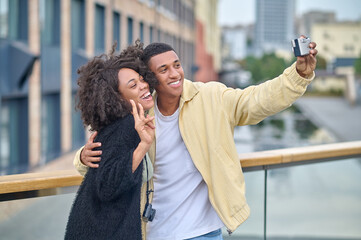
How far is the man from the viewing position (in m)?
2.21

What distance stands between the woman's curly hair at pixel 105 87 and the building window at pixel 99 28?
732 inches

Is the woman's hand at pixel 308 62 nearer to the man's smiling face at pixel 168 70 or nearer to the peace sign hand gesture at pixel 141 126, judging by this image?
the man's smiling face at pixel 168 70

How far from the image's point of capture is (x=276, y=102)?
213 cm

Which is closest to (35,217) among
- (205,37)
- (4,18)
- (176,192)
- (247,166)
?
(176,192)

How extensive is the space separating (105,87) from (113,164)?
0.33m

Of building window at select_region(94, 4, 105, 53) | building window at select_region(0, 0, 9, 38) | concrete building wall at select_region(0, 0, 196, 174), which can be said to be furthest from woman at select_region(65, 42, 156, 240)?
building window at select_region(94, 4, 105, 53)

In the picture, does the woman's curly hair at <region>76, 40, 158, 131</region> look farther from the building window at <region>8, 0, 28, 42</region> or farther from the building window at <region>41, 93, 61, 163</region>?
the building window at <region>41, 93, 61, 163</region>

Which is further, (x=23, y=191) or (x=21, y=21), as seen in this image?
(x=21, y=21)

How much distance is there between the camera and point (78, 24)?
18500 millimetres

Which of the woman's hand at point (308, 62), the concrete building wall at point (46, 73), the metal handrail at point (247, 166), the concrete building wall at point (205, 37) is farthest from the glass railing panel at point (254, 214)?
the concrete building wall at point (205, 37)

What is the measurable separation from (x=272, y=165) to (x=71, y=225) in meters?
1.59

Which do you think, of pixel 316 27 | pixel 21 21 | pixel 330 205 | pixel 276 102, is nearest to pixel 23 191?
pixel 276 102

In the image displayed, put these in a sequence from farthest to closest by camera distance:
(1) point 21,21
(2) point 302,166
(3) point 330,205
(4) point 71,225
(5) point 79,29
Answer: (5) point 79,29
(1) point 21,21
(3) point 330,205
(2) point 302,166
(4) point 71,225

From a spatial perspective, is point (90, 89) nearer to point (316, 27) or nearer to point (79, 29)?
point (79, 29)
